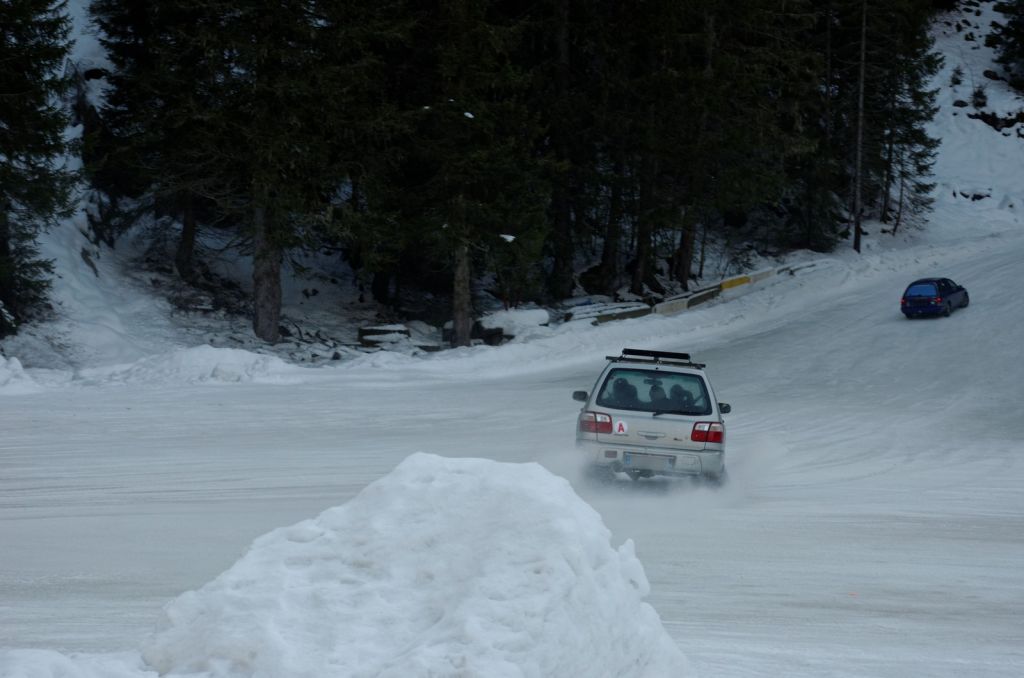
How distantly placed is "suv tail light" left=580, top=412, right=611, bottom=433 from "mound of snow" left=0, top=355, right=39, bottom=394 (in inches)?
512

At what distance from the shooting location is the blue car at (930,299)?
34.8 meters

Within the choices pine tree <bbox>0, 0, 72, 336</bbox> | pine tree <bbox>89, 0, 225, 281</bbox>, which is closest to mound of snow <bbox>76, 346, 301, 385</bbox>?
pine tree <bbox>0, 0, 72, 336</bbox>

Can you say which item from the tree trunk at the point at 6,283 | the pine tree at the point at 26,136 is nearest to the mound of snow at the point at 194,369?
the pine tree at the point at 26,136

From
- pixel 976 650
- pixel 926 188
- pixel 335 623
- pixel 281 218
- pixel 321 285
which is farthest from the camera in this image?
pixel 926 188

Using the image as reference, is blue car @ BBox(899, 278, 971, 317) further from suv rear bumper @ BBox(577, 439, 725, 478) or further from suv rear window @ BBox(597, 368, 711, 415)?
suv rear bumper @ BBox(577, 439, 725, 478)

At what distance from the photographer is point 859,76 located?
5288 centimetres

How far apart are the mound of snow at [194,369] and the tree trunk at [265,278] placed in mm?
6770

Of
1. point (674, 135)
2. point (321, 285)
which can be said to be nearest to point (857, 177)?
point (674, 135)

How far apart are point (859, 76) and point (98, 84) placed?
37643mm

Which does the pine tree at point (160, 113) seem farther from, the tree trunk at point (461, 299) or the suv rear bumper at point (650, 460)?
the suv rear bumper at point (650, 460)

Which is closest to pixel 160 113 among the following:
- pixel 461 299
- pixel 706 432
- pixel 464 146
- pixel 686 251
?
pixel 464 146

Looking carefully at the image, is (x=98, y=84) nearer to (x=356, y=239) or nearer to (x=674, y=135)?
(x=356, y=239)

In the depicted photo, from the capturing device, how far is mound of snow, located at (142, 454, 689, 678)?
4129 millimetres

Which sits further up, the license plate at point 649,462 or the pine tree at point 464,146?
the pine tree at point 464,146
